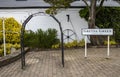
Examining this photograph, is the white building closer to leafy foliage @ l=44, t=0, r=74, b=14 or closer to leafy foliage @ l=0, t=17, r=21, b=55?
leafy foliage @ l=0, t=17, r=21, b=55

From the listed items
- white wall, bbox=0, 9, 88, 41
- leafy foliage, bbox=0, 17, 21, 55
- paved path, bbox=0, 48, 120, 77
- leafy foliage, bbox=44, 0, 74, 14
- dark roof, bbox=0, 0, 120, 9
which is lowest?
paved path, bbox=0, 48, 120, 77

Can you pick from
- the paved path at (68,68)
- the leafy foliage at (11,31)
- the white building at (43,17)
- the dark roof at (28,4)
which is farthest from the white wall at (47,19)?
the paved path at (68,68)

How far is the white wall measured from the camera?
1978 centimetres

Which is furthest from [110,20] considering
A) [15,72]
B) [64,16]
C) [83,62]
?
[15,72]

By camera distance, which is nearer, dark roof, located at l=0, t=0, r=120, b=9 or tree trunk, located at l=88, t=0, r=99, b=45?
tree trunk, located at l=88, t=0, r=99, b=45

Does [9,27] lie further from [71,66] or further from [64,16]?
[71,66]

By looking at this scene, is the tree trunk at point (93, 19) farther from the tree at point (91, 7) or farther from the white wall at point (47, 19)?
the white wall at point (47, 19)

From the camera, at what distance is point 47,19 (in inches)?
784

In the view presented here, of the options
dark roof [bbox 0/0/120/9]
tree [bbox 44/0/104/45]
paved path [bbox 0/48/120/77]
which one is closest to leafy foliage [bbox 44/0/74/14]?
tree [bbox 44/0/104/45]

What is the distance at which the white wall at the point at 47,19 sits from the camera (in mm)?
19781

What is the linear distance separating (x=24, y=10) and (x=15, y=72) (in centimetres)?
998

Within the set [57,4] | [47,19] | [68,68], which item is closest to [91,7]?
[57,4]

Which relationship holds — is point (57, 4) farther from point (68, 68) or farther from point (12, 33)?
point (68, 68)

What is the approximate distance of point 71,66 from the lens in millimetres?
11398
